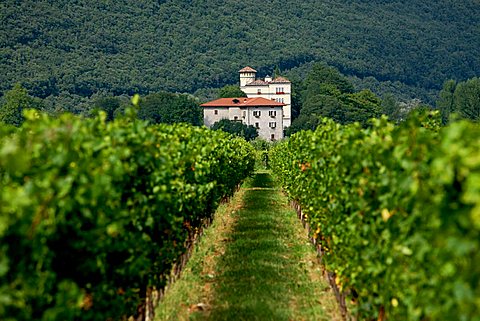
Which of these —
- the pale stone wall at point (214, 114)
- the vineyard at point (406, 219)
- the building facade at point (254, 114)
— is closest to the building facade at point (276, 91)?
the building facade at point (254, 114)

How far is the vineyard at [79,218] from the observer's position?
509 cm

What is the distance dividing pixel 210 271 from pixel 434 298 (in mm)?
8345

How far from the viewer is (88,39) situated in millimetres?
188375

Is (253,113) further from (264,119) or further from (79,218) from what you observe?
(79,218)

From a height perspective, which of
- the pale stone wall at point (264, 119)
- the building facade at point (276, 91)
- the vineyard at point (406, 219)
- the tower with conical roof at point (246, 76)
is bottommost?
the pale stone wall at point (264, 119)

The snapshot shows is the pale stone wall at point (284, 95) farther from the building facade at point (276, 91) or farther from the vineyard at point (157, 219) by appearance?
the vineyard at point (157, 219)

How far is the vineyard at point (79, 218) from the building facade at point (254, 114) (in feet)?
365

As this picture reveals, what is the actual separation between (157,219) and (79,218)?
2.83 metres

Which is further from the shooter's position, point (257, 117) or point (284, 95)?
point (284, 95)

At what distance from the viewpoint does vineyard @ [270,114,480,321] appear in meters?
4.55

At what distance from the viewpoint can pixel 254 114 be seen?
12075cm

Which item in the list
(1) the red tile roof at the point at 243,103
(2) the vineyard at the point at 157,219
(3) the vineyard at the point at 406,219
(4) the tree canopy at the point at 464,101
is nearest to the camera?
(3) the vineyard at the point at 406,219

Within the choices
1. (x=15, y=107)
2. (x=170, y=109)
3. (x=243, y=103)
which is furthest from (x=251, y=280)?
(x=243, y=103)

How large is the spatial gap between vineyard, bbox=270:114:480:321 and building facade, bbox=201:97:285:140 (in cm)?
10982
